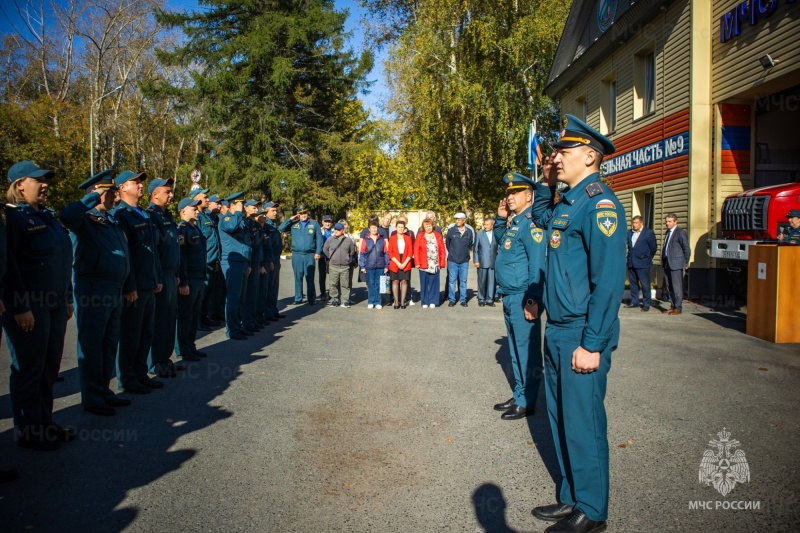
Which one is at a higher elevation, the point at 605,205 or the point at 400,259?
the point at 605,205

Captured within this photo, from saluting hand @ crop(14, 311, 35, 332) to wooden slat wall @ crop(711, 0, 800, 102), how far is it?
504 inches

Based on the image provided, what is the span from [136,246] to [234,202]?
372cm

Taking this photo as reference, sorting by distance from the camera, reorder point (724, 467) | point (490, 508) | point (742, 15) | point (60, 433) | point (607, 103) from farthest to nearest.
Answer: point (607, 103) < point (742, 15) < point (60, 433) < point (724, 467) < point (490, 508)

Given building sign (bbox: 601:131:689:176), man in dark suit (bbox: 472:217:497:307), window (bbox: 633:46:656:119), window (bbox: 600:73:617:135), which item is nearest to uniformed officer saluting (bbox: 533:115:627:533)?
man in dark suit (bbox: 472:217:497:307)

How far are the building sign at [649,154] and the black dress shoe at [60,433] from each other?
1428 cm

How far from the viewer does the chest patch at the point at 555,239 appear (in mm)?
3613

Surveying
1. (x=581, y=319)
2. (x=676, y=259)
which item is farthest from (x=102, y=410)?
(x=676, y=259)

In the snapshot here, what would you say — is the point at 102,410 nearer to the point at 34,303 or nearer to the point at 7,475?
the point at 34,303

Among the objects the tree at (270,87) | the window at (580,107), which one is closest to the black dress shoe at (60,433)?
the window at (580,107)

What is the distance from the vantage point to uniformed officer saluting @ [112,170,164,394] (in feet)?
20.6

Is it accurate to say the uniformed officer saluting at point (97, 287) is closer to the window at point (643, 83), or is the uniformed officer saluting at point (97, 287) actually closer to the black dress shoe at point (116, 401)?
the black dress shoe at point (116, 401)

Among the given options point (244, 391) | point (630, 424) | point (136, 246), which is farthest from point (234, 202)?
point (630, 424)

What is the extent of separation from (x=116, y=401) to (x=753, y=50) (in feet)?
44.7

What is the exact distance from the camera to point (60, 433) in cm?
491
